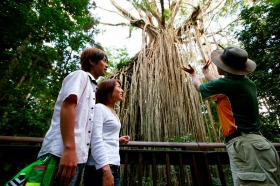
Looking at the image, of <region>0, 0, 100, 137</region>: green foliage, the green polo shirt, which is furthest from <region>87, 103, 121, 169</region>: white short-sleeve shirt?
<region>0, 0, 100, 137</region>: green foliage

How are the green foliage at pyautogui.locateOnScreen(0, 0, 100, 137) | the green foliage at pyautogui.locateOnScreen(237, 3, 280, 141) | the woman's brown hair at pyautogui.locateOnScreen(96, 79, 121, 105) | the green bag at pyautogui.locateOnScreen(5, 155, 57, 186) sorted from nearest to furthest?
the green bag at pyautogui.locateOnScreen(5, 155, 57, 186) < the woman's brown hair at pyautogui.locateOnScreen(96, 79, 121, 105) < the green foliage at pyautogui.locateOnScreen(0, 0, 100, 137) < the green foliage at pyautogui.locateOnScreen(237, 3, 280, 141)

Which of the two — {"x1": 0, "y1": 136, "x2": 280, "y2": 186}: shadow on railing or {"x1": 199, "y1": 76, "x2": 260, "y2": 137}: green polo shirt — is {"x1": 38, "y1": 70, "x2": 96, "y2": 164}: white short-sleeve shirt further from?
{"x1": 199, "y1": 76, "x2": 260, "y2": 137}: green polo shirt

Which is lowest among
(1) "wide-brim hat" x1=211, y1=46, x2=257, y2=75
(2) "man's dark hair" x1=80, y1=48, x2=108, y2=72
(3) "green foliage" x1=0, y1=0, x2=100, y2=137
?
(2) "man's dark hair" x1=80, y1=48, x2=108, y2=72

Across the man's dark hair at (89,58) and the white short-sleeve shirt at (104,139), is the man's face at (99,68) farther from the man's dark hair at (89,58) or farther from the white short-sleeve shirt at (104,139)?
the white short-sleeve shirt at (104,139)

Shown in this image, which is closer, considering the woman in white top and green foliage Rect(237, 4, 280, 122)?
the woman in white top

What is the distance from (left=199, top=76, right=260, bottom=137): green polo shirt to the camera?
1.22 m

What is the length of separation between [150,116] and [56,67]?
2716 mm

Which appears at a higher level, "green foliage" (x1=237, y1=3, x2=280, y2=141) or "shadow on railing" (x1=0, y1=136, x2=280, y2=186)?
"green foliage" (x1=237, y1=3, x2=280, y2=141)

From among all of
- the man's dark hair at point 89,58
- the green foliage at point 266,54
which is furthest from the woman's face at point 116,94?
the green foliage at point 266,54

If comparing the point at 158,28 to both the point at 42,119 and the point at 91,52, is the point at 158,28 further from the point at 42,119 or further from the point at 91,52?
the point at 91,52

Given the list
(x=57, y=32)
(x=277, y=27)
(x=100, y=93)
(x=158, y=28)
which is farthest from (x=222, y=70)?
(x=158, y=28)

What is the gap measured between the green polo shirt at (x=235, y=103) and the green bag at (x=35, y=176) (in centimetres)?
96

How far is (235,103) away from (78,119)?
0.88 meters

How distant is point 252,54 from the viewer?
406 centimetres
